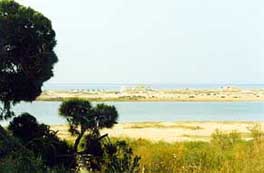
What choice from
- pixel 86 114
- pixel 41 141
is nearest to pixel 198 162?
pixel 86 114

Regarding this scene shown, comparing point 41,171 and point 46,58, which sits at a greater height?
point 46,58

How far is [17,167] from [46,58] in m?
1.97

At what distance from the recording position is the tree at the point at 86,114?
10.0m

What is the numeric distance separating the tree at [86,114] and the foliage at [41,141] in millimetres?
442

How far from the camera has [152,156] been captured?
12594 mm

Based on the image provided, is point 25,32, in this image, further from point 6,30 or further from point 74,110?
point 74,110

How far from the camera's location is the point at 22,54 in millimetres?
9672

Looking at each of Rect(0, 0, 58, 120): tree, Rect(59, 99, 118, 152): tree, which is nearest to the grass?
Rect(59, 99, 118, 152): tree

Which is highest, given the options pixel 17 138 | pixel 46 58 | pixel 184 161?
pixel 46 58

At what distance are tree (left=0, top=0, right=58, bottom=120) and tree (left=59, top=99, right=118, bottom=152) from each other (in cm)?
65

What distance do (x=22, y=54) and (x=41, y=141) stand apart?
1481mm

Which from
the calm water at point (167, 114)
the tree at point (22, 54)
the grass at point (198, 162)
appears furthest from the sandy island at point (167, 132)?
the tree at point (22, 54)

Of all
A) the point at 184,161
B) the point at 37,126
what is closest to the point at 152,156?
the point at 184,161

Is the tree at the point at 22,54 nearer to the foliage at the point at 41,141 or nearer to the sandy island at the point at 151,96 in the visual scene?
the foliage at the point at 41,141
